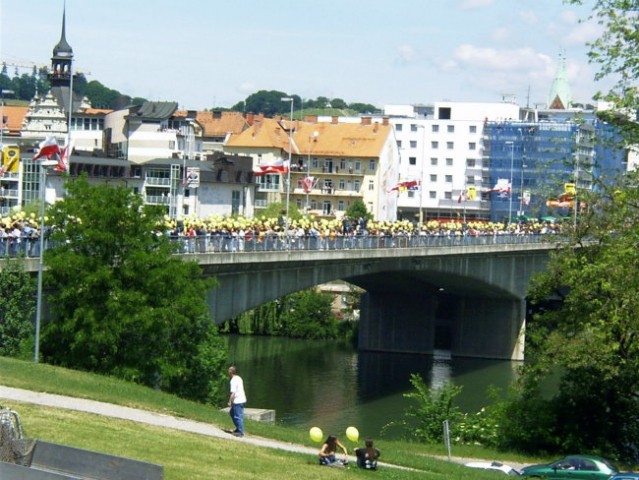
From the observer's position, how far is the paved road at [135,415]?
33.0 meters

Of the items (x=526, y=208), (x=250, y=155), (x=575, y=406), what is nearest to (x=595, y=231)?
(x=575, y=406)

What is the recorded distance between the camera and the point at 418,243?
84500mm

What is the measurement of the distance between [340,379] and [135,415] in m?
49.8

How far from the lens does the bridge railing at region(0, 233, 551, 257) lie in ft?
159

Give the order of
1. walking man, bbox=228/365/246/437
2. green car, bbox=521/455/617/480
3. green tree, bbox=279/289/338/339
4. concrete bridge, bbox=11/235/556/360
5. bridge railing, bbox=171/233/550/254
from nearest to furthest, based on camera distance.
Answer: walking man, bbox=228/365/246/437 → green car, bbox=521/455/617/480 → bridge railing, bbox=171/233/550/254 → concrete bridge, bbox=11/235/556/360 → green tree, bbox=279/289/338/339

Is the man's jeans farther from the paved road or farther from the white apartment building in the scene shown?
the white apartment building

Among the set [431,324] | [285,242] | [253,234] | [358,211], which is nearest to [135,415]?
[253,234]

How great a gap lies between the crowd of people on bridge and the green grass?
394 inches

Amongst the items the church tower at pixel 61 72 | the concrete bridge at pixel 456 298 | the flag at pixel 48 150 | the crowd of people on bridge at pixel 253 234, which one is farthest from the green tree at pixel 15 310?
the church tower at pixel 61 72

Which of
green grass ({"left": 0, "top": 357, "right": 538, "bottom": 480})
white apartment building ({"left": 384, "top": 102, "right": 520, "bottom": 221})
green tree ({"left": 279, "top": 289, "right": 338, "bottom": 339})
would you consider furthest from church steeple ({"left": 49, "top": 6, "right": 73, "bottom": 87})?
green grass ({"left": 0, "top": 357, "right": 538, "bottom": 480})

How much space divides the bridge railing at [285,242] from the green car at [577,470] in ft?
57.9

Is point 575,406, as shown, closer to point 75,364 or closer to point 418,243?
point 75,364

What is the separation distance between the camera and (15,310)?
46.0 m

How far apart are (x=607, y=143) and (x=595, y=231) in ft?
43.3
